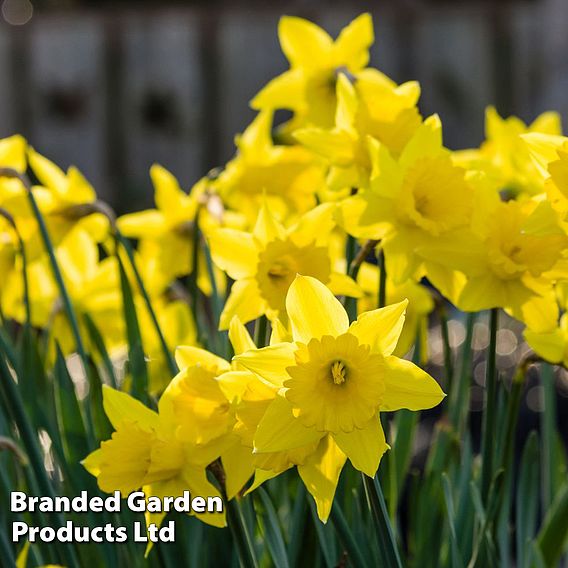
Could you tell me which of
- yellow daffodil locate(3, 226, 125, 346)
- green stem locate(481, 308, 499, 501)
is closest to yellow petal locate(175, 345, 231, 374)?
green stem locate(481, 308, 499, 501)

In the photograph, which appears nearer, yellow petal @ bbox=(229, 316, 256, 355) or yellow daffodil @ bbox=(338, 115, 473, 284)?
yellow petal @ bbox=(229, 316, 256, 355)

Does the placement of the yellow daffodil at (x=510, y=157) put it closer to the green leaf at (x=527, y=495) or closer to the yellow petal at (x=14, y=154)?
the green leaf at (x=527, y=495)

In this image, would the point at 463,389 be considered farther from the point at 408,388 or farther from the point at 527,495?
the point at 408,388

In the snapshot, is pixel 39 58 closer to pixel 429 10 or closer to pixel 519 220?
pixel 429 10

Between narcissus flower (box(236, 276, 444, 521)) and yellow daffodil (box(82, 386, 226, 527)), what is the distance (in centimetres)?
8

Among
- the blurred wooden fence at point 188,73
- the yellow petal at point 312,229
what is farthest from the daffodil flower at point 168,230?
the blurred wooden fence at point 188,73

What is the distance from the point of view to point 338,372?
2.11 feet

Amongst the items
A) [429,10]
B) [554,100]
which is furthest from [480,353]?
[429,10]

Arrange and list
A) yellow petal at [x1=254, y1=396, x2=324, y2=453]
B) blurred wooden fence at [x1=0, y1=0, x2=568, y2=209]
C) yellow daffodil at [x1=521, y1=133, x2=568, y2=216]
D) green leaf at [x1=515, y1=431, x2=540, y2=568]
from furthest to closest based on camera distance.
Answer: blurred wooden fence at [x1=0, y1=0, x2=568, y2=209]
green leaf at [x1=515, y1=431, x2=540, y2=568]
yellow daffodil at [x1=521, y1=133, x2=568, y2=216]
yellow petal at [x1=254, y1=396, x2=324, y2=453]

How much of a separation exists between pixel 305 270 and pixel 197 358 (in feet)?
0.49

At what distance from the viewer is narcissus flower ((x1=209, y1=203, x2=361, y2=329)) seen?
32.7 inches

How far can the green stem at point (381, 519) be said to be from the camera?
652 millimetres

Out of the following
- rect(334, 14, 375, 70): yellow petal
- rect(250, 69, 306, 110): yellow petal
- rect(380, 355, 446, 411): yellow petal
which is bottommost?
rect(380, 355, 446, 411): yellow petal

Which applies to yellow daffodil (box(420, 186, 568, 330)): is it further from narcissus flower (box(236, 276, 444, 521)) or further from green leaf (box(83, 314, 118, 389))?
green leaf (box(83, 314, 118, 389))
